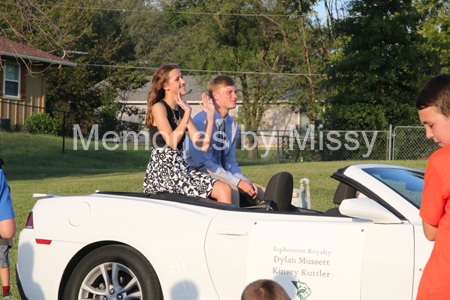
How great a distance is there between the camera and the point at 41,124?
24234 mm

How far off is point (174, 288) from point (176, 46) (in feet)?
165

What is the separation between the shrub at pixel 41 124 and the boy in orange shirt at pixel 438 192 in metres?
24.1

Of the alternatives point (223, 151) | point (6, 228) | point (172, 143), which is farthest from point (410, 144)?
point (6, 228)

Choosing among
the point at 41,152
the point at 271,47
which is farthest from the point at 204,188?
the point at 271,47

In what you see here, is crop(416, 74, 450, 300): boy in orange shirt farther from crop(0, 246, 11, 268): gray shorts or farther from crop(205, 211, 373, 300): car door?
crop(0, 246, 11, 268): gray shorts

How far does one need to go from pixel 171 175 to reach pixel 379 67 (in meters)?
19.7

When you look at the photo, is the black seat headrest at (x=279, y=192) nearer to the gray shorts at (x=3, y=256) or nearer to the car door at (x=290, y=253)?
the car door at (x=290, y=253)

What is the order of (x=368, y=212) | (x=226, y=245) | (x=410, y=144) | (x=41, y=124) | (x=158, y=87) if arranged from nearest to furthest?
(x=368, y=212), (x=226, y=245), (x=158, y=87), (x=410, y=144), (x=41, y=124)

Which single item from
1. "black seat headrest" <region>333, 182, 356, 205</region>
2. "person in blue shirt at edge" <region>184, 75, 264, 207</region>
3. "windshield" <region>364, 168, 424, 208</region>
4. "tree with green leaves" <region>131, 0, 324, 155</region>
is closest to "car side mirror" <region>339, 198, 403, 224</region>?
"windshield" <region>364, 168, 424, 208</region>

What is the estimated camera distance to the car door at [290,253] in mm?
2766

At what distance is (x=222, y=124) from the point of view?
487cm

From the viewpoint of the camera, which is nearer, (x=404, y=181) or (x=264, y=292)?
(x=264, y=292)

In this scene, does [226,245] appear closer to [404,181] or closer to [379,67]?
[404,181]

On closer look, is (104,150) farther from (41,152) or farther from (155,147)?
(155,147)
